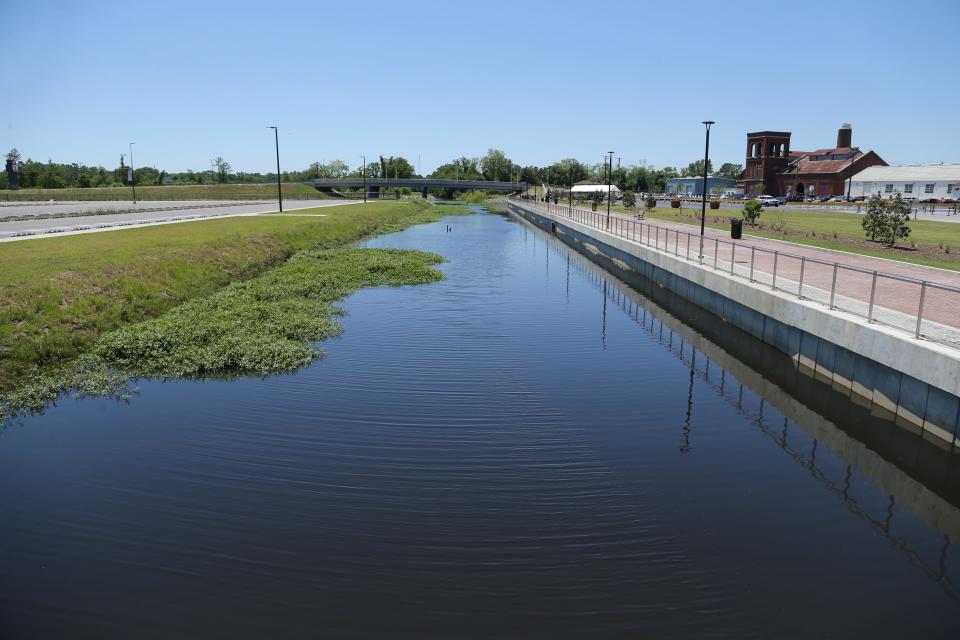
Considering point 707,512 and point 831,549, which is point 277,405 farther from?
point 831,549

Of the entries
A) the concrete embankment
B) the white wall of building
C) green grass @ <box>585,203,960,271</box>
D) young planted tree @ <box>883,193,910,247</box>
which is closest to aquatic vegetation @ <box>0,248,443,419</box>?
the concrete embankment

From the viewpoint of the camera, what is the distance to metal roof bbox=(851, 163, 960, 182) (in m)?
89.8

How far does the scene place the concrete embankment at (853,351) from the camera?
11703mm

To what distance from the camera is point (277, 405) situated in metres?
13.6

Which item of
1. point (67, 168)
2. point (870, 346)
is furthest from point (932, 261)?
point (67, 168)

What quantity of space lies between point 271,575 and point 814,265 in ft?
68.6

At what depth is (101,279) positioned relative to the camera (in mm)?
20672

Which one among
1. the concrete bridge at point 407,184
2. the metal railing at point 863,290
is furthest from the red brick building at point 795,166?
the metal railing at point 863,290

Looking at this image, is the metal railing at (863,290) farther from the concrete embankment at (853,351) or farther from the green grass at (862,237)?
the green grass at (862,237)

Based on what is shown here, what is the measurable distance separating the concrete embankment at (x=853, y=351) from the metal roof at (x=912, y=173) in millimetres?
84950

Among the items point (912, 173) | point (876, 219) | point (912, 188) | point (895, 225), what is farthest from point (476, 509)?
point (912, 173)

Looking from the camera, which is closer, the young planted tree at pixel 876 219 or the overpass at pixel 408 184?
the young planted tree at pixel 876 219

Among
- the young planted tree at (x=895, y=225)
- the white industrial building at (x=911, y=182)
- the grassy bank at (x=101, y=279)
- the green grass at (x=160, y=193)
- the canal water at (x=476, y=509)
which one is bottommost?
the canal water at (x=476, y=509)

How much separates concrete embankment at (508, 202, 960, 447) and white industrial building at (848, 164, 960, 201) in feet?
255
